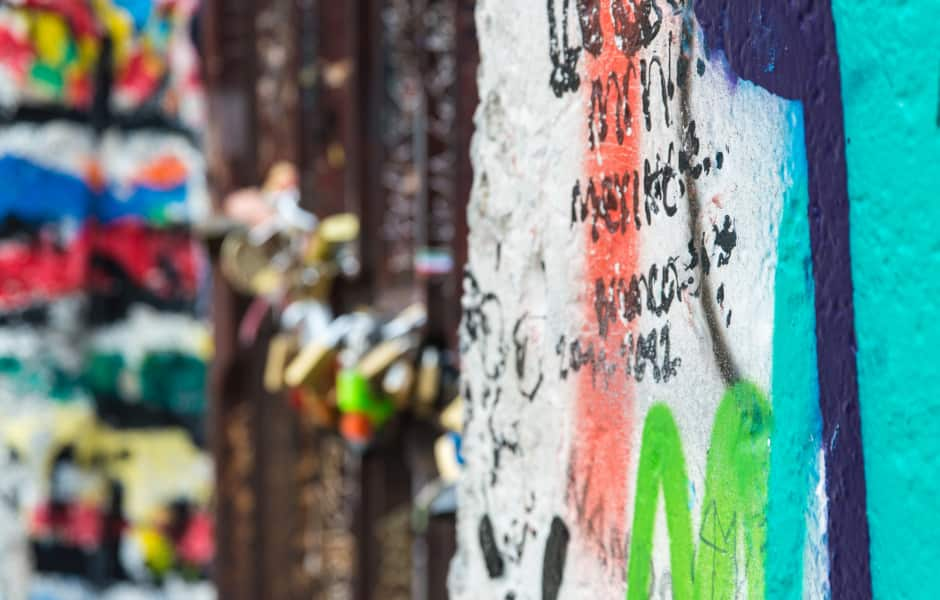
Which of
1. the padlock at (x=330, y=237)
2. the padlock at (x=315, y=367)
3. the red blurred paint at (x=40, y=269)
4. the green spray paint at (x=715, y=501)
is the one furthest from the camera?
the red blurred paint at (x=40, y=269)

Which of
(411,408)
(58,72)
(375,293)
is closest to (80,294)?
(58,72)

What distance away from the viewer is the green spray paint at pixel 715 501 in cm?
74

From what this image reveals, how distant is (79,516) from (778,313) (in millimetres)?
2985

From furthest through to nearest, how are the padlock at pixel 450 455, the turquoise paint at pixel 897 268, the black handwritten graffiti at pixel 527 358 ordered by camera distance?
the padlock at pixel 450 455 < the black handwritten graffiti at pixel 527 358 < the turquoise paint at pixel 897 268

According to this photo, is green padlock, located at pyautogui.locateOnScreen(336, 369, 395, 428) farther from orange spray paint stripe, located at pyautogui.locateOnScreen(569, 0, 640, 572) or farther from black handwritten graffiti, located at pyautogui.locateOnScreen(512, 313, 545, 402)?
orange spray paint stripe, located at pyautogui.locateOnScreen(569, 0, 640, 572)

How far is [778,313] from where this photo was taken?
0.72 meters

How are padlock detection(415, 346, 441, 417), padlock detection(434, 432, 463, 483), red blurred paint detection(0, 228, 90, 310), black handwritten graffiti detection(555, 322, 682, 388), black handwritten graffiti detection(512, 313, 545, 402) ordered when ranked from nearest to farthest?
black handwritten graffiti detection(555, 322, 682, 388) < black handwritten graffiti detection(512, 313, 545, 402) < padlock detection(434, 432, 463, 483) < padlock detection(415, 346, 441, 417) < red blurred paint detection(0, 228, 90, 310)

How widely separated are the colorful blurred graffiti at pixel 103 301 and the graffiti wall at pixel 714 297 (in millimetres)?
2376

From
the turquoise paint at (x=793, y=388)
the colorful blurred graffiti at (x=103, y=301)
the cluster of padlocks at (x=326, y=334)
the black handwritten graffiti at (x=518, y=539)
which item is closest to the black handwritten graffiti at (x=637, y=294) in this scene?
the turquoise paint at (x=793, y=388)

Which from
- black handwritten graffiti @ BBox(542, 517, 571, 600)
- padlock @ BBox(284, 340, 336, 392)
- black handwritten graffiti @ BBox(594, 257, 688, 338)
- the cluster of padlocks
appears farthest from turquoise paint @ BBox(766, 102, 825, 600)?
padlock @ BBox(284, 340, 336, 392)

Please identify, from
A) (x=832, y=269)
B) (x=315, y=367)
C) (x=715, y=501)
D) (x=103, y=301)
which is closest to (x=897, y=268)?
(x=832, y=269)

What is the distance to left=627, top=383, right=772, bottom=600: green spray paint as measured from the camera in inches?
29.1

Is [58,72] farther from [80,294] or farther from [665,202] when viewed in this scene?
[665,202]

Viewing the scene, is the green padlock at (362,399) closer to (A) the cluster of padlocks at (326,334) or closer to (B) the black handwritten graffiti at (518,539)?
(A) the cluster of padlocks at (326,334)
